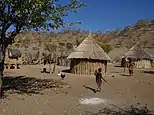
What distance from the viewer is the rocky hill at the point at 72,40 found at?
72000 millimetres

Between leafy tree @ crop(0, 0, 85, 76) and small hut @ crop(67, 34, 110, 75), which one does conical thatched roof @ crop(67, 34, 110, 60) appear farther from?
leafy tree @ crop(0, 0, 85, 76)

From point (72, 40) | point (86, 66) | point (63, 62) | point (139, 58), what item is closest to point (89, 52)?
point (86, 66)

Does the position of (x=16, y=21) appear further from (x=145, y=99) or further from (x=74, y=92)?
(x=145, y=99)

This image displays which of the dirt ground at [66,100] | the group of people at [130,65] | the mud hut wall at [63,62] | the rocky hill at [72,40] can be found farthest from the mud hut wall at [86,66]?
the rocky hill at [72,40]

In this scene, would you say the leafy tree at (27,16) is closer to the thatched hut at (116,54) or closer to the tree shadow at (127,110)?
the tree shadow at (127,110)

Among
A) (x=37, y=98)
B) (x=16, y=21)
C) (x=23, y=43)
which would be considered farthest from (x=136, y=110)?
(x=23, y=43)

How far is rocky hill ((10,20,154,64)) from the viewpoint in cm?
7200

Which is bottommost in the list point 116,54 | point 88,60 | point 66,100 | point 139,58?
point 66,100

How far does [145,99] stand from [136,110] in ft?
10.4

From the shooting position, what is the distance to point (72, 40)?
98.9 m

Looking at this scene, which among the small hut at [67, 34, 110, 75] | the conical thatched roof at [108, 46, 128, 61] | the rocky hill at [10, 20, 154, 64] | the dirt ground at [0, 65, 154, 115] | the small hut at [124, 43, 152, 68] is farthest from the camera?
the rocky hill at [10, 20, 154, 64]

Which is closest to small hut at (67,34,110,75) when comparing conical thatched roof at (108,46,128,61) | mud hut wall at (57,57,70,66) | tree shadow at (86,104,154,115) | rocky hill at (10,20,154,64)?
tree shadow at (86,104,154,115)

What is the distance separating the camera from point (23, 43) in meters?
79.1

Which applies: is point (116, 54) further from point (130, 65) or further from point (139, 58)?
point (130, 65)
